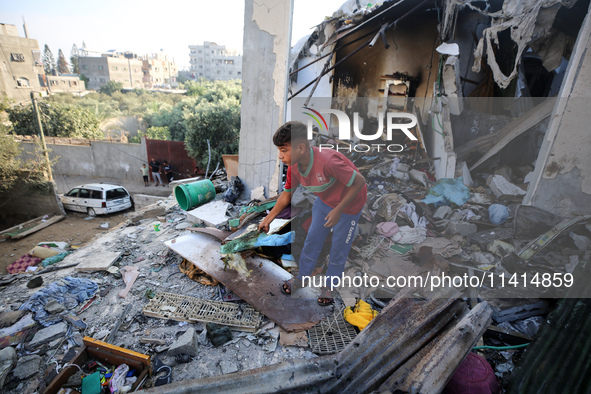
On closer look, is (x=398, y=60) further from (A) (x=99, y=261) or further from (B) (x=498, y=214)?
(A) (x=99, y=261)

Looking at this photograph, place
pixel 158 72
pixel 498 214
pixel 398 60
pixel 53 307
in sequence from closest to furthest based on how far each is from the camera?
pixel 53 307 → pixel 498 214 → pixel 398 60 → pixel 158 72

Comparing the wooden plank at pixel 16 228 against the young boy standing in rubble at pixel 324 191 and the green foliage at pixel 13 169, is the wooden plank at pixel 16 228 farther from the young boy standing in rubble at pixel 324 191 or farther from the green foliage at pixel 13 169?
the young boy standing in rubble at pixel 324 191

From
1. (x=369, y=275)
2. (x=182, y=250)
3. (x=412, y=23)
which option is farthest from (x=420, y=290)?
(x=412, y=23)

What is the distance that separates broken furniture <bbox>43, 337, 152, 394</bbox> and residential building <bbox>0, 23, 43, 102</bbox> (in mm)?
33855

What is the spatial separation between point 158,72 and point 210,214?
70503 mm

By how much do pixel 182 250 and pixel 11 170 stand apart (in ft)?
33.9

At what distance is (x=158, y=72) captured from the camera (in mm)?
61812

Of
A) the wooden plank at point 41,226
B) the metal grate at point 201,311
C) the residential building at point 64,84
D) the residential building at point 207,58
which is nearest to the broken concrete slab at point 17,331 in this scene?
the metal grate at point 201,311

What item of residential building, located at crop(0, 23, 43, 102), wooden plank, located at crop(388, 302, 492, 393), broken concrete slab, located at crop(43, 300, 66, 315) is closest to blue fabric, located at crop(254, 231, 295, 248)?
wooden plank, located at crop(388, 302, 492, 393)

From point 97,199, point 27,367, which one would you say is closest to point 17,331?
point 27,367

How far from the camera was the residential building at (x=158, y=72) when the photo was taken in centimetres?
5784

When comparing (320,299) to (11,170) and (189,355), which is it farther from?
(11,170)

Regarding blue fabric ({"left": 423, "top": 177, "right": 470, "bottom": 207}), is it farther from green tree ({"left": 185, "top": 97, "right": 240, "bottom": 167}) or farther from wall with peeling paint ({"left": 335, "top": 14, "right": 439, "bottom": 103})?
green tree ({"left": 185, "top": 97, "right": 240, "bottom": 167})

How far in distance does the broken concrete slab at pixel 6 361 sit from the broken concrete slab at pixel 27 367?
0.14ft
